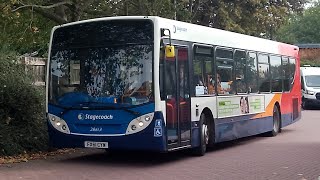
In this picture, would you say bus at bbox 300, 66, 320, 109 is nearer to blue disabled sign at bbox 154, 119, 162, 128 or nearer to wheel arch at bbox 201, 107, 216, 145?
wheel arch at bbox 201, 107, 216, 145

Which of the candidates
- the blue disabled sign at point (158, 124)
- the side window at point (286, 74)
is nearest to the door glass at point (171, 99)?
the blue disabled sign at point (158, 124)

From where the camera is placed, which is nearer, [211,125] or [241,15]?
[211,125]

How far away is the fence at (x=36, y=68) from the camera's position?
1425cm

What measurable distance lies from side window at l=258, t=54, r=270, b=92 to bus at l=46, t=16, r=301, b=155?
322 centimetres

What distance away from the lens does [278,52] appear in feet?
61.0

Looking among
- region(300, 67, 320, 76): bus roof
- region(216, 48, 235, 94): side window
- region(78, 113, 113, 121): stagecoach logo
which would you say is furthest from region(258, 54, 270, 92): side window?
region(300, 67, 320, 76): bus roof

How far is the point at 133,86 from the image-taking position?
11156 mm

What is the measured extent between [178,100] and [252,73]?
4.76 meters

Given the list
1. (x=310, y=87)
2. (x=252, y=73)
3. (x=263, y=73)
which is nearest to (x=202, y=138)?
(x=252, y=73)

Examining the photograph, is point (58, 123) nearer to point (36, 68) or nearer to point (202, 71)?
point (202, 71)

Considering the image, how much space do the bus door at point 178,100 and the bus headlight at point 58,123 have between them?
216cm

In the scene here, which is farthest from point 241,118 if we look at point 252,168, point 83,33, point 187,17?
point 187,17

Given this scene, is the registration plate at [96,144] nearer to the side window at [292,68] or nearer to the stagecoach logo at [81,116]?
the stagecoach logo at [81,116]

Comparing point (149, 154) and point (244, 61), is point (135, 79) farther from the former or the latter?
point (244, 61)
